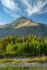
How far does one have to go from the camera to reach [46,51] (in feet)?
357

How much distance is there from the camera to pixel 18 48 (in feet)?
363

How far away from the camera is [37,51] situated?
108312 mm

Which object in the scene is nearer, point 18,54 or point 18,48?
point 18,54

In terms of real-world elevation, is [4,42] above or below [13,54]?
above

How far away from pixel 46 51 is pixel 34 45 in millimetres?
6763

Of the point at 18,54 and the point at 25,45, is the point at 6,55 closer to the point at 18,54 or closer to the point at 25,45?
the point at 18,54

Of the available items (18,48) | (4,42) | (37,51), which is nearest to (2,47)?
(4,42)

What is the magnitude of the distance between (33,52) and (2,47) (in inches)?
794

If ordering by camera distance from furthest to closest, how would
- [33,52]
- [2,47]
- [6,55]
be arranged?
[2,47] < [33,52] < [6,55]

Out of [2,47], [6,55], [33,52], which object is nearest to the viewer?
[6,55]

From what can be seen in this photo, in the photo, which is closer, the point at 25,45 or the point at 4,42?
the point at 25,45

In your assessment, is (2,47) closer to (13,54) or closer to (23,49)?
(23,49)

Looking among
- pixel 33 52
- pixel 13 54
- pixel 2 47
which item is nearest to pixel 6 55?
pixel 13 54

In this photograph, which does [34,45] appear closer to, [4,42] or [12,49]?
[12,49]
